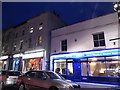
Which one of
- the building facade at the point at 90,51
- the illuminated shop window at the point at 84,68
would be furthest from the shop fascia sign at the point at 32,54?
the illuminated shop window at the point at 84,68

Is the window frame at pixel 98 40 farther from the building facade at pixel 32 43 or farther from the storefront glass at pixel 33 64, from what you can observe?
the storefront glass at pixel 33 64

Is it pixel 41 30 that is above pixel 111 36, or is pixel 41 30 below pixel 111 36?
above

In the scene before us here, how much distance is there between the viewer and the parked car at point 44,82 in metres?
6.75

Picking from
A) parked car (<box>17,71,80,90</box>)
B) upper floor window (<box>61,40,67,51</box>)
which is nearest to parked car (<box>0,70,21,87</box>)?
parked car (<box>17,71,80,90</box>)

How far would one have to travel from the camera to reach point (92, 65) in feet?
44.0

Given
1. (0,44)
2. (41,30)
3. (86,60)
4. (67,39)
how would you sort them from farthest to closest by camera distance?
1. (0,44)
2. (41,30)
3. (67,39)
4. (86,60)

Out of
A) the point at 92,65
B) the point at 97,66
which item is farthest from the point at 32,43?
the point at 97,66

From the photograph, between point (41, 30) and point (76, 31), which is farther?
point (41, 30)

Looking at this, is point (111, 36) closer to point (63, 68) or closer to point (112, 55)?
point (112, 55)

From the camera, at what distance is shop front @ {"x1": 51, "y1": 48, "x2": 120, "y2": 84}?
469 inches

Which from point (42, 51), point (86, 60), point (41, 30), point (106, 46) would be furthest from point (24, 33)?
point (106, 46)

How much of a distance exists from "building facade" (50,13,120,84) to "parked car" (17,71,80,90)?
20.7 ft

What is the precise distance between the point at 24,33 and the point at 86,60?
14.4 metres

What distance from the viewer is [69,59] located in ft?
50.2
